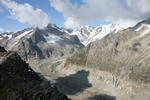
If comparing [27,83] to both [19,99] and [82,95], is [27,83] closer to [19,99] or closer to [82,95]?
[19,99]

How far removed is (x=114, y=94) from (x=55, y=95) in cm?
12288

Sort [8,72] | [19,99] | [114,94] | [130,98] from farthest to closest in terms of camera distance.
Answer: [114,94], [130,98], [8,72], [19,99]

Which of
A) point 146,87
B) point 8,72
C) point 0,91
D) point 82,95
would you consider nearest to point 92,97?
point 82,95

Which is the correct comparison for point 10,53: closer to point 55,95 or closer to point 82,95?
point 55,95

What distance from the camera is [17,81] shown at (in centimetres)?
7956

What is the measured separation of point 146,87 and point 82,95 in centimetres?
4260

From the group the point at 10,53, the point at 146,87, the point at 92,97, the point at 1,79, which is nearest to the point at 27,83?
the point at 1,79

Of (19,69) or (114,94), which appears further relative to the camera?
(114,94)

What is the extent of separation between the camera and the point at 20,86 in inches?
2985

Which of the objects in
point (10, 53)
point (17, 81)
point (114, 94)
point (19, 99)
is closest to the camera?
point (19, 99)

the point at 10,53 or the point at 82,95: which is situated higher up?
the point at 10,53

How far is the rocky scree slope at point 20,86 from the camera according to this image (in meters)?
69.9

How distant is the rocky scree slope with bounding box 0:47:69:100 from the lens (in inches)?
2751

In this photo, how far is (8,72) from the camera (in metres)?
87.8
